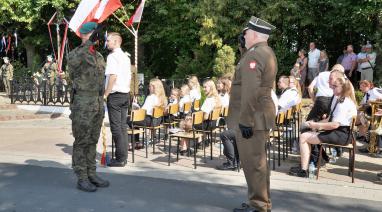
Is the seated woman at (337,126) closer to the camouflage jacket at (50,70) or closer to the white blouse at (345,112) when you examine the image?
the white blouse at (345,112)

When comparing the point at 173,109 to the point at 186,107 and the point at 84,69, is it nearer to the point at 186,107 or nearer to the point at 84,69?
the point at 186,107

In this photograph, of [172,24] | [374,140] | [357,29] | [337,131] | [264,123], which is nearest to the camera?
[264,123]

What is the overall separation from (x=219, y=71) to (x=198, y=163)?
11.1m

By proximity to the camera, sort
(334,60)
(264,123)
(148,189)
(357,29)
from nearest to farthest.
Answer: (264,123), (148,189), (357,29), (334,60)

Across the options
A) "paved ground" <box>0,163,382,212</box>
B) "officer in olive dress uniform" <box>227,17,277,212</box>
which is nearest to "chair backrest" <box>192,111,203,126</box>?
"paved ground" <box>0,163,382,212</box>

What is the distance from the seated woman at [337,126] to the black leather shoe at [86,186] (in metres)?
3.00

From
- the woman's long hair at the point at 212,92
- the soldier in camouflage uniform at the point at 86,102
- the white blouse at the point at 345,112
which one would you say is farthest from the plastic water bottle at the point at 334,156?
the soldier in camouflage uniform at the point at 86,102

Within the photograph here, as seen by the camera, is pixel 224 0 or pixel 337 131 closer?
pixel 337 131

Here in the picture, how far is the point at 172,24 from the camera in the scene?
24125 mm

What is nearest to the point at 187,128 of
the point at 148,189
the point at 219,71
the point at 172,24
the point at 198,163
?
the point at 198,163

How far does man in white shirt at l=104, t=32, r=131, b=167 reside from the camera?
7.45 meters

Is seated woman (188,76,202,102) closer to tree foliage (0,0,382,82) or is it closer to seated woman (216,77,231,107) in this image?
seated woman (216,77,231,107)

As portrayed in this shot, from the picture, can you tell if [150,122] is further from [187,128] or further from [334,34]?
[334,34]

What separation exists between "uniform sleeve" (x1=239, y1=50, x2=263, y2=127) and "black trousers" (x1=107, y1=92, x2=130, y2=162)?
10.5ft
